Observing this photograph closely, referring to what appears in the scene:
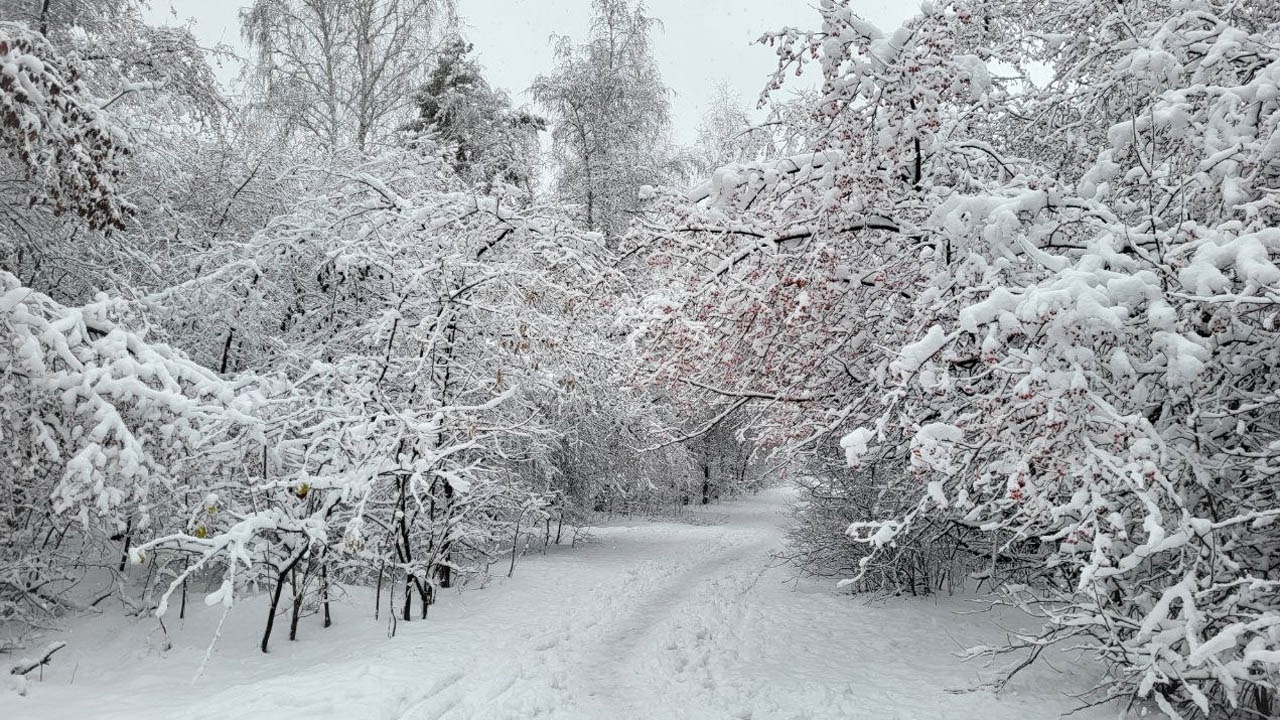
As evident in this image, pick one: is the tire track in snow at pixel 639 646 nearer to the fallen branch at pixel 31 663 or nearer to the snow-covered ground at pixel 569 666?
the snow-covered ground at pixel 569 666

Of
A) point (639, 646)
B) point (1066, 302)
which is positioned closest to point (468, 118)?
point (639, 646)

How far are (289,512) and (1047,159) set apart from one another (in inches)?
338

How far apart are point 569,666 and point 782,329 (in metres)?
4.24

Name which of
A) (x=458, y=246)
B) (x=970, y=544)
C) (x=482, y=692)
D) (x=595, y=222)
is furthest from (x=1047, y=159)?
(x=595, y=222)

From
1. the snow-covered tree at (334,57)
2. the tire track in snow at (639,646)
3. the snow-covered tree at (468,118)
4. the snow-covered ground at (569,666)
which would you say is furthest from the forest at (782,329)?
the snow-covered tree at (468,118)

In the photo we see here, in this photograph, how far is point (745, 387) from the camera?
21.9 ft

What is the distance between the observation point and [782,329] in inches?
232

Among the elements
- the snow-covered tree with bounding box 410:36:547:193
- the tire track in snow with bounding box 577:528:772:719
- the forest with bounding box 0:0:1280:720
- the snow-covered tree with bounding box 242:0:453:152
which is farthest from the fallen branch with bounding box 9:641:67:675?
the snow-covered tree with bounding box 410:36:547:193

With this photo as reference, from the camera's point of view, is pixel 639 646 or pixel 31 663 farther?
pixel 639 646

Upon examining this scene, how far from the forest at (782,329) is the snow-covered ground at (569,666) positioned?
282 millimetres

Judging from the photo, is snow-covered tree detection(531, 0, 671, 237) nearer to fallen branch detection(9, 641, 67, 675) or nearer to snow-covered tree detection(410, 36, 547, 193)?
snow-covered tree detection(410, 36, 547, 193)

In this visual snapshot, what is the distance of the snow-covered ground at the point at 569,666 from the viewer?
614cm

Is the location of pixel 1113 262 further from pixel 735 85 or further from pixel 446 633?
pixel 735 85

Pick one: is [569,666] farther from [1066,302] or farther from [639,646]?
[1066,302]
